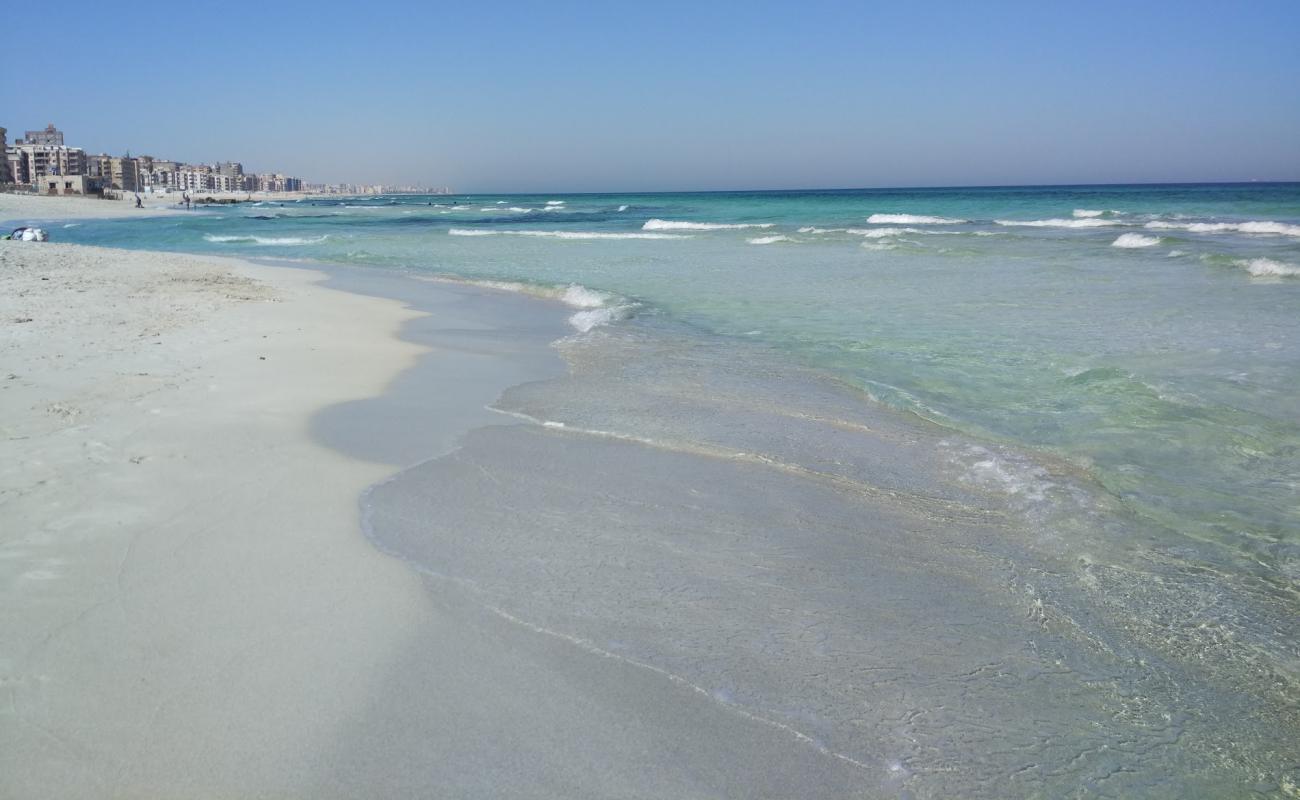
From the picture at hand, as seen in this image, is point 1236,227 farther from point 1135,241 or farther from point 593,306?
point 593,306

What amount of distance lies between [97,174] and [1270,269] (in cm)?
14344

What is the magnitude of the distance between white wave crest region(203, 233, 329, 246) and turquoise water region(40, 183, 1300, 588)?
9.52 ft

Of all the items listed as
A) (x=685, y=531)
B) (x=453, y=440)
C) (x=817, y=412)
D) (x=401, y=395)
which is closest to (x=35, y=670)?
(x=685, y=531)

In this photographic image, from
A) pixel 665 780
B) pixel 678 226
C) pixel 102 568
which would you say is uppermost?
pixel 678 226

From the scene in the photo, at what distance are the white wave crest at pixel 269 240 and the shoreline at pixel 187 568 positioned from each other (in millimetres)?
22155

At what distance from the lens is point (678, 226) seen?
37906 mm

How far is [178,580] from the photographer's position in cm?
335

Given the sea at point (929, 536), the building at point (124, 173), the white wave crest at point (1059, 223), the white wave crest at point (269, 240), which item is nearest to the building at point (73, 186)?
the building at point (124, 173)

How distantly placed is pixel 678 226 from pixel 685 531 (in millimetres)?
35022

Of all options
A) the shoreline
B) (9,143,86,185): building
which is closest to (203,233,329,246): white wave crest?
the shoreline

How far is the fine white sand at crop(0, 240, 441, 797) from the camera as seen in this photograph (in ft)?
7.83

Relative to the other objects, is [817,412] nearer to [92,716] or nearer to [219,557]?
Result: [219,557]

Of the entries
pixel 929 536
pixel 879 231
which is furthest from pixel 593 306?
pixel 879 231

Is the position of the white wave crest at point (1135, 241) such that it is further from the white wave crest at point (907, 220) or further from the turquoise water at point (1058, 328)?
the white wave crest at point (907, 220)
